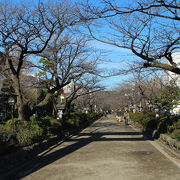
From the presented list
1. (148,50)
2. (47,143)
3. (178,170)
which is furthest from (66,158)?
(148,50)

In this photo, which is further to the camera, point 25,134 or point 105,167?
point 25,134

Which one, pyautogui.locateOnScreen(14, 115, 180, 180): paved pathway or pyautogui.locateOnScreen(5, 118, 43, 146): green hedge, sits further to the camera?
pyautogui.locateOnScreen(5, 118, 43, 146): green hedge

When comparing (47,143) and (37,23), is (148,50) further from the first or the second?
(47,143)

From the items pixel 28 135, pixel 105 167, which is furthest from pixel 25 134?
pixel 105 167

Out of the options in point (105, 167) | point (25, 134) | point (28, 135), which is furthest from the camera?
point (28, 135)

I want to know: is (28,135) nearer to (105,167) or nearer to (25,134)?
(25,134)

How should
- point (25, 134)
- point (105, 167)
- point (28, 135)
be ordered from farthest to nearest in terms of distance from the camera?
point (28, 135) < point (25, 134) < point (105, 167)

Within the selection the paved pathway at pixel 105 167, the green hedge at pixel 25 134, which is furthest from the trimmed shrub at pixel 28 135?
the paved pathway at pixel 105 167

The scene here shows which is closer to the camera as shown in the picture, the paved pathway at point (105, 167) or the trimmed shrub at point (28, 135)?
the paved pathway at point (105, 167)

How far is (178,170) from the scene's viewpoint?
6.94 m

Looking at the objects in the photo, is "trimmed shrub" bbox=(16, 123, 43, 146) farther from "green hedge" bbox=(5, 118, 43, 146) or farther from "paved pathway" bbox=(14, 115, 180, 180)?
"paved pathway" bbox=(14, 115, 180, 180)

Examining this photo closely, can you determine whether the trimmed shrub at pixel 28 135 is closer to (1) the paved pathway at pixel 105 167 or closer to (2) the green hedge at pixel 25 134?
(2) the green hedge at pixel 25 134

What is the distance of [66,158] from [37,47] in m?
6.70

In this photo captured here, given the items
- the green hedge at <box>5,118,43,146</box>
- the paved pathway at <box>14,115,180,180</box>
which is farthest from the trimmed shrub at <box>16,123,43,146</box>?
the paved pathway at <box>14,115,180,180</box>
